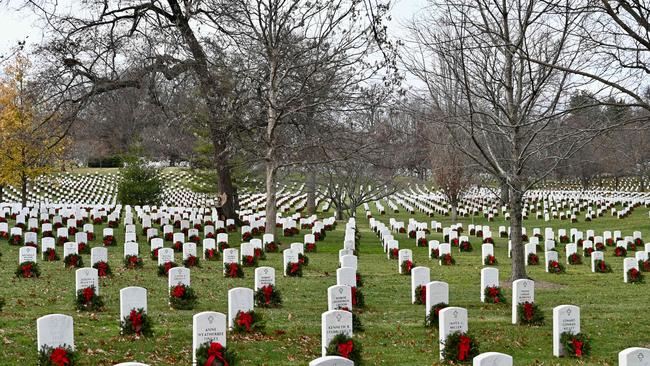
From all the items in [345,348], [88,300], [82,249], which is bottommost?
[345,348]

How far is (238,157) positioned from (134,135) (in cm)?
3825

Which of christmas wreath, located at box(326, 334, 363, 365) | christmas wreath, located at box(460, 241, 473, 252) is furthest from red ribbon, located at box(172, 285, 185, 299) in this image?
christmas wreath, located at box(460, 241, 473, 252)

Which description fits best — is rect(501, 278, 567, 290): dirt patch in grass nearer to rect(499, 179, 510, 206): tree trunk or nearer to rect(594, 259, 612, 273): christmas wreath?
rect(499, 179, 510, 206): tree trunk

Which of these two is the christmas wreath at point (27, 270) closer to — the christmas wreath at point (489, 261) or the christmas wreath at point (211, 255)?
the christmas wreath at point (211, 255)

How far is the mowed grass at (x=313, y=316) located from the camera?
10039 millimetres

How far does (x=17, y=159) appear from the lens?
32.0 metres

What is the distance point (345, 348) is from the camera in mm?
9266

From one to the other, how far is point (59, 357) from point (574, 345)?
6.93 m

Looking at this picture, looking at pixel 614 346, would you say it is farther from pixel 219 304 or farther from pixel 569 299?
pixel 219 304

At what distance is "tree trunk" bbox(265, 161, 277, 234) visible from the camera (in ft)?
79.0

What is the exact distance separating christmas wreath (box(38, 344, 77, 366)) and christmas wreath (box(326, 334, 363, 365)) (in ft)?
10.3

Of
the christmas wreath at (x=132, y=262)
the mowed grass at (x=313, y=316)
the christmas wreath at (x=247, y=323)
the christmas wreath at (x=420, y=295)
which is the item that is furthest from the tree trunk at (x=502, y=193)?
the christmas wreath at (x=132, y=262)

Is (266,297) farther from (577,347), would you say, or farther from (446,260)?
(446,260)

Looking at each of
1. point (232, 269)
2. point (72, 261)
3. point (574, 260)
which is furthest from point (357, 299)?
point (574, 260)
